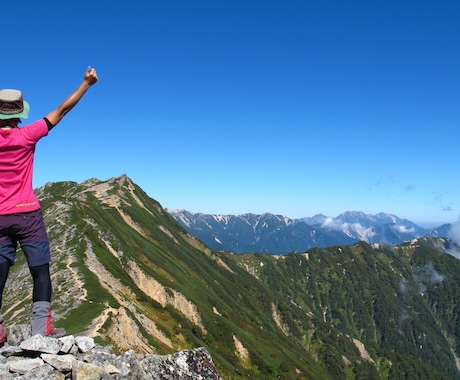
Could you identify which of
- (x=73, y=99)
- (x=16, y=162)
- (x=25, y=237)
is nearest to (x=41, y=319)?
(x=25, y=237)

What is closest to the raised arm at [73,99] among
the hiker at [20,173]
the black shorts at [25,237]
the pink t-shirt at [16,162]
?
the hiker at [20,173]

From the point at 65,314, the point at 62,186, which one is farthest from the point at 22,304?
the point at 62,186

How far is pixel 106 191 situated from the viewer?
625 ft

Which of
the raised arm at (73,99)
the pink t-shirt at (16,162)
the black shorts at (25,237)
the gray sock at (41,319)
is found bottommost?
the gray sock at (41,319)

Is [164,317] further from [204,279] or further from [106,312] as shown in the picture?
[204,279]

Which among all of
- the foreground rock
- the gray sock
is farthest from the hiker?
the foreground rock

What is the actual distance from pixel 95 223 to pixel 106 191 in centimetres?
9404

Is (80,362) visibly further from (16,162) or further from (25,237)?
(16,162)

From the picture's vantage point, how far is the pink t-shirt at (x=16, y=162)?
9.05 metres

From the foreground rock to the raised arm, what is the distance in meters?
5.51

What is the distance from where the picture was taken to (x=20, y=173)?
30.7 feet

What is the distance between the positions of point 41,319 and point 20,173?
3.93 meters

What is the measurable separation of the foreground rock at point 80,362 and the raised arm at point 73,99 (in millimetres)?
5509

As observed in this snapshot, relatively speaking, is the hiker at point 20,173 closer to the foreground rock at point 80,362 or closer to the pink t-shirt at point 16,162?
Answer: the pink t-shirt at point 16,162
